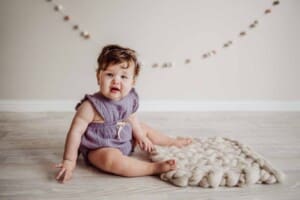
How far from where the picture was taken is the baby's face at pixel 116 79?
0.95m

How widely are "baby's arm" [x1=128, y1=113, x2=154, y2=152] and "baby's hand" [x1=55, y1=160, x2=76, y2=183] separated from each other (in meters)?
0.25

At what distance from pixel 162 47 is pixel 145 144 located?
68cm

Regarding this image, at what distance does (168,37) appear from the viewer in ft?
5.28

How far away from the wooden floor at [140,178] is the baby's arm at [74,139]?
29 millimetres

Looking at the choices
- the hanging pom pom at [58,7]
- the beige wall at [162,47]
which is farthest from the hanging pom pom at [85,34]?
the hanging pom pom at [58,7]

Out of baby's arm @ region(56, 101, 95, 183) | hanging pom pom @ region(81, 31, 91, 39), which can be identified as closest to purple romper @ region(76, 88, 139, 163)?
baby's arm @ region(56, 101, 95, 183)

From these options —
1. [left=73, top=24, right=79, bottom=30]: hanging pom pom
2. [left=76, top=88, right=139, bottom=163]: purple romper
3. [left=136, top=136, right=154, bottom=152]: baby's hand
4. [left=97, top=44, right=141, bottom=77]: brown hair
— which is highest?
[left=73, top=24, right=79, bottom=30]: hanging pom pom

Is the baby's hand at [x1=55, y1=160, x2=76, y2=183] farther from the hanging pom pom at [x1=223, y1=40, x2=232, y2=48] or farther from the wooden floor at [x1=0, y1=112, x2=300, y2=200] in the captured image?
the hanging pom pom at [x1=223, y1=40, x2=232, y2=48]

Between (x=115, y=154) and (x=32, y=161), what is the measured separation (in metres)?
0.27

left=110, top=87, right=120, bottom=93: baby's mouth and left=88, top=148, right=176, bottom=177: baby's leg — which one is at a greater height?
left=110, top=87, right=120, bottom=93: baby's mouth

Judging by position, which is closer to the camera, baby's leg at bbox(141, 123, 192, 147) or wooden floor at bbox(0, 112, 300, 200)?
wooden floor at bbox(0, 112, 300, 200)

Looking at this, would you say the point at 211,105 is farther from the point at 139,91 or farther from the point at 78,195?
the point at 78,195

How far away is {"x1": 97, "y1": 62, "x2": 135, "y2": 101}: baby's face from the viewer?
951mm

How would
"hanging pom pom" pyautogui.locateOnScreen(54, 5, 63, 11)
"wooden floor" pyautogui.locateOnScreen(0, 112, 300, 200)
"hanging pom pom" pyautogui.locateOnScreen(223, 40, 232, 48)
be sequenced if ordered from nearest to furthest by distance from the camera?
"wooden floor" pyautogui.locateOnScreen(0, 112, 300, 200) → "hanging pom pom" pyautogui.locateOnScreen(54, 5, 63, 11) → "hanging pom pom" pyautogui.locateOnScreen(223, 40, 232, 48)
